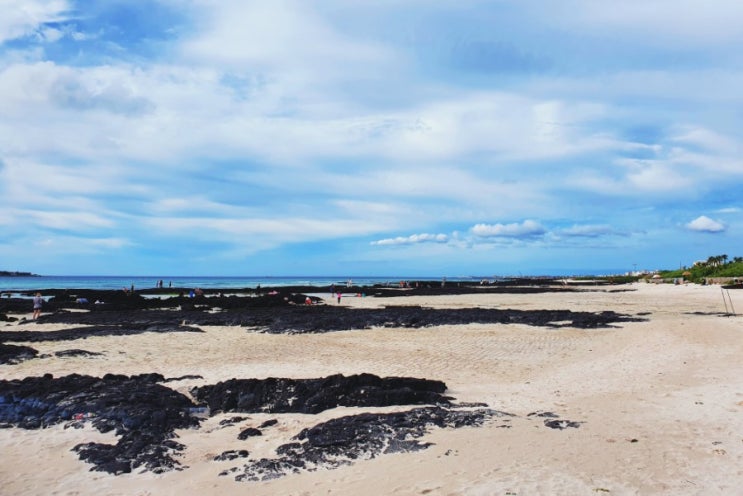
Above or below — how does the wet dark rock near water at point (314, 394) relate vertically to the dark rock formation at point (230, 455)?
above

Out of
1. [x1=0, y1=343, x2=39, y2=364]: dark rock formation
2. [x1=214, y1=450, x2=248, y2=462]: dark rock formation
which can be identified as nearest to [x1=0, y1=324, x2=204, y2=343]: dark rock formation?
[x1=0, y1=343, x2=39, y2=364]: dark rock formation

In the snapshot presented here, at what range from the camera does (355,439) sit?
26.1 ft

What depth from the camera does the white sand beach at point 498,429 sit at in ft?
21.1

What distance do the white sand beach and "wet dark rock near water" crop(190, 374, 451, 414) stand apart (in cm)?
41

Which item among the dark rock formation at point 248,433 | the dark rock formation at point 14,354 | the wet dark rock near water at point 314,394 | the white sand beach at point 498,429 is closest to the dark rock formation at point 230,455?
the white sand beach at point 498,429

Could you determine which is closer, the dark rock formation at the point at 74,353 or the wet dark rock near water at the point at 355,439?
the wet dark rock near water at the point at 355,439

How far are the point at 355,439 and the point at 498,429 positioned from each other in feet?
7.40

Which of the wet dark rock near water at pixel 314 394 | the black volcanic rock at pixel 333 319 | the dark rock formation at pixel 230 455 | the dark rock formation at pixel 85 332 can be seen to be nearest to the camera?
the dark rock formation at pixel 230 455

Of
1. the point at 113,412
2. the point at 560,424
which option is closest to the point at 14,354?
the point at 113,412

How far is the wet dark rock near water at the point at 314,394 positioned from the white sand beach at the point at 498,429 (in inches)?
16.2

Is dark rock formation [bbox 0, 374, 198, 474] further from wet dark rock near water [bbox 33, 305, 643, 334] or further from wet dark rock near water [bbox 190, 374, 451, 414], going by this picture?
wet dark rock near water [bbox 33, 305, 643, 334]

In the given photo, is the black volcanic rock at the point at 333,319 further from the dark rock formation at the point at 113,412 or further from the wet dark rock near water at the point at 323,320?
the dark rock formation at the point at 113,412

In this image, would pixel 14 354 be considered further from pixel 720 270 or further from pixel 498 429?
pixel 720 270

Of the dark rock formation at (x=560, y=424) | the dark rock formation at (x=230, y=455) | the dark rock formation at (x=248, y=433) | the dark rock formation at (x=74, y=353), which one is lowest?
the dark rock formation at (x=230, y=455)
